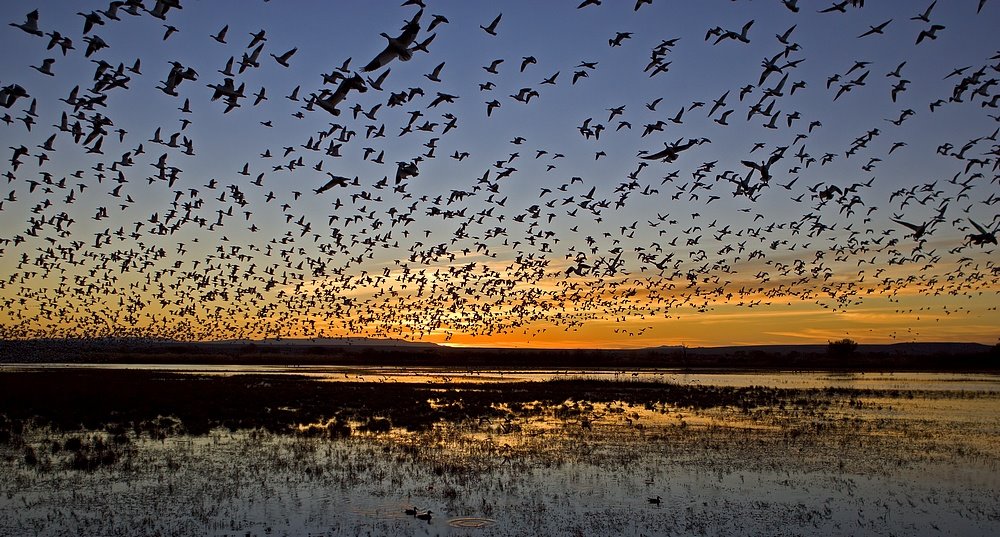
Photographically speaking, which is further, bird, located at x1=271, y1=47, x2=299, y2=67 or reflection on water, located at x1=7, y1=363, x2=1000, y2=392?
reflection on water, located at x1=7, y1=363, x2=1000, y2=392

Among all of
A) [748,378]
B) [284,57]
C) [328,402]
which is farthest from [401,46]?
[748,378]

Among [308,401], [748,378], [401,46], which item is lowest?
[308,401]

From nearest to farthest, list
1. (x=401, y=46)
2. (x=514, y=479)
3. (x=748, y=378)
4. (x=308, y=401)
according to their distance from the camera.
Answer: (x=401, y=46)
(x=514, y=479)
(x=308, y=401)
(x=748, y=378)

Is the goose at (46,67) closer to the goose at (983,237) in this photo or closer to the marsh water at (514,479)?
the marsh water at (514,479)

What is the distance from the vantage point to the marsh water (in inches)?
624

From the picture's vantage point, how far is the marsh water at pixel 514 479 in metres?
15.8

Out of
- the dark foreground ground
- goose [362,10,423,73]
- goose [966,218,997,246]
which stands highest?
goose [362,10,423,73]

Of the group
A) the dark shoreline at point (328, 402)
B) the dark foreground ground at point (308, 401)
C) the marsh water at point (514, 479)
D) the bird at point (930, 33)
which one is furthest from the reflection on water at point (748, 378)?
the bird at point (930, 33)

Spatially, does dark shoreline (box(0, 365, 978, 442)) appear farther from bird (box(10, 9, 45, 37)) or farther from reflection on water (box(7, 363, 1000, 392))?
bird (box(10, 9, 45, 37))

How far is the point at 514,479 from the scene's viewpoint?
66.3 feet

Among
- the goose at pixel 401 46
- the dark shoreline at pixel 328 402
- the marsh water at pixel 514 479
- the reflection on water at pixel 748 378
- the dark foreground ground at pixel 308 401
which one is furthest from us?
the reflection on water at pixel 748 378

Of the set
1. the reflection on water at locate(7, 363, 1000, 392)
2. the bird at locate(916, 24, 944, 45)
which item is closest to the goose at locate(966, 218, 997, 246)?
the bird at locate(916, 24, 944, 45)

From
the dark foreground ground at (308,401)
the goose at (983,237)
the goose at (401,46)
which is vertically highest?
the goose at (401,46)

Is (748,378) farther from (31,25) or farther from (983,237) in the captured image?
(31,25)
